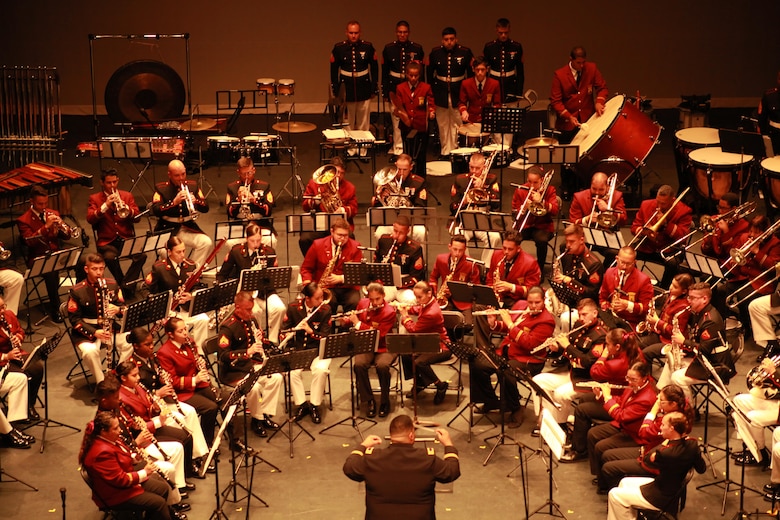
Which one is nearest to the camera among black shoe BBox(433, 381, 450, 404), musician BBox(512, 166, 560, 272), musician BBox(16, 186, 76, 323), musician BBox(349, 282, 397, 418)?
musician BBox(349, 282, 397, 418)

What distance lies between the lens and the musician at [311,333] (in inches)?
428

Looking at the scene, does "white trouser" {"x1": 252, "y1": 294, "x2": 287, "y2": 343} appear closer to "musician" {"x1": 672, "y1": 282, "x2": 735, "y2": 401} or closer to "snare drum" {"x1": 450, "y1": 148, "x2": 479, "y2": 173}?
"musician" {"x1": 672, "y1": 282, "x2": 735, "y2": 401}

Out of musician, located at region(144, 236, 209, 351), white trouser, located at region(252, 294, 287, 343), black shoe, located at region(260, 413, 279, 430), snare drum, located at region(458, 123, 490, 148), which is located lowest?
black shoe, located at region(260, 413, 279, 430)

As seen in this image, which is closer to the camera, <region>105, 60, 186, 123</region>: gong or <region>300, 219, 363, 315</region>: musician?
<region>300, 219, 363, 315</region>: musician

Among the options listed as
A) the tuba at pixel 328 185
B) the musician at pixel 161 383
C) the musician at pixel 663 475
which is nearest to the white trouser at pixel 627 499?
the musician at pixel 663 475

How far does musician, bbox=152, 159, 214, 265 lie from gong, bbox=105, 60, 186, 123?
13.5 feet

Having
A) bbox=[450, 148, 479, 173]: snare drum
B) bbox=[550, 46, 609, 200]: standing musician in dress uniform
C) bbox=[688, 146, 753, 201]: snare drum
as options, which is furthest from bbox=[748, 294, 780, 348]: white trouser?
bbox=[450, 148, 479, 173]: snare drum

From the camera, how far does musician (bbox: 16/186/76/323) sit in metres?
12.8

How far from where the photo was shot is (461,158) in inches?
644

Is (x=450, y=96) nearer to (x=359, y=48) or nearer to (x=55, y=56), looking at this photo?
(x=359, y=48)

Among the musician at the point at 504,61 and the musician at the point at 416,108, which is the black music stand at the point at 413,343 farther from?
the musician at the point at 504,61

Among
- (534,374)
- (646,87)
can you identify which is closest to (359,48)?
(646,87)

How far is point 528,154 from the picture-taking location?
14.1 m

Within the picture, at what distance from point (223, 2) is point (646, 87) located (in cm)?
839
